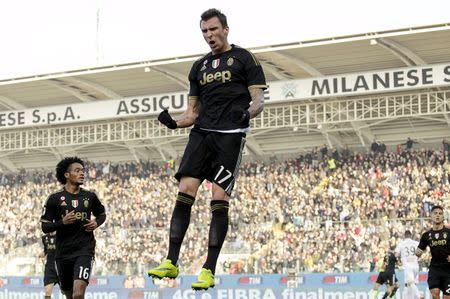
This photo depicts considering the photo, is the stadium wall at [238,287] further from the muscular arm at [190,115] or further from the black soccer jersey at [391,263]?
the muscular arm at [190,115]

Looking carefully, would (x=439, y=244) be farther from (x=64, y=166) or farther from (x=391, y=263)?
(x=391, y=263)

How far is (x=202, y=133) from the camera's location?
8047 millimetres

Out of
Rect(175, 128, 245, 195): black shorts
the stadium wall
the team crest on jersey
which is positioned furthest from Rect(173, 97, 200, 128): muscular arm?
the stadium wall

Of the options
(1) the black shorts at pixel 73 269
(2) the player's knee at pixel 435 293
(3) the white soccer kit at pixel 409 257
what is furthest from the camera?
(3) the white soccer kit at pixel 409 257

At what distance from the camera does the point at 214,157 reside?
806 cm

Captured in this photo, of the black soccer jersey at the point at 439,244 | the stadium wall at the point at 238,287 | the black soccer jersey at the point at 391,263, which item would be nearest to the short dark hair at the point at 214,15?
the black soccer jersey at the point at 439,244

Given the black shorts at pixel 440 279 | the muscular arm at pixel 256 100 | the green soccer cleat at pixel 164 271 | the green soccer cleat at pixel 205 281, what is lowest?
the black shorts at pixel 440 279

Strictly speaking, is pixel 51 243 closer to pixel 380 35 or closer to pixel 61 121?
pixel 380 35

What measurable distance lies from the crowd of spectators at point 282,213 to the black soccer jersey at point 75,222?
1645 centimetres

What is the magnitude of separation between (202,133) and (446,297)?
9.35 metres

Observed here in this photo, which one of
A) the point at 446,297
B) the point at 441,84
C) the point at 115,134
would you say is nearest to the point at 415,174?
the point at 441,84

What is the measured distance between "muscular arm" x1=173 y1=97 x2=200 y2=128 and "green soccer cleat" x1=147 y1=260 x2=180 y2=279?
4.28 feet

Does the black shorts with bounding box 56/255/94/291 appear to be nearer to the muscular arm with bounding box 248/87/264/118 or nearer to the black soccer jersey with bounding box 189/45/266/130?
the black soccer jersey with bounding box 189/45/266/130

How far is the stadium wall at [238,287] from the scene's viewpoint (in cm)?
2619
